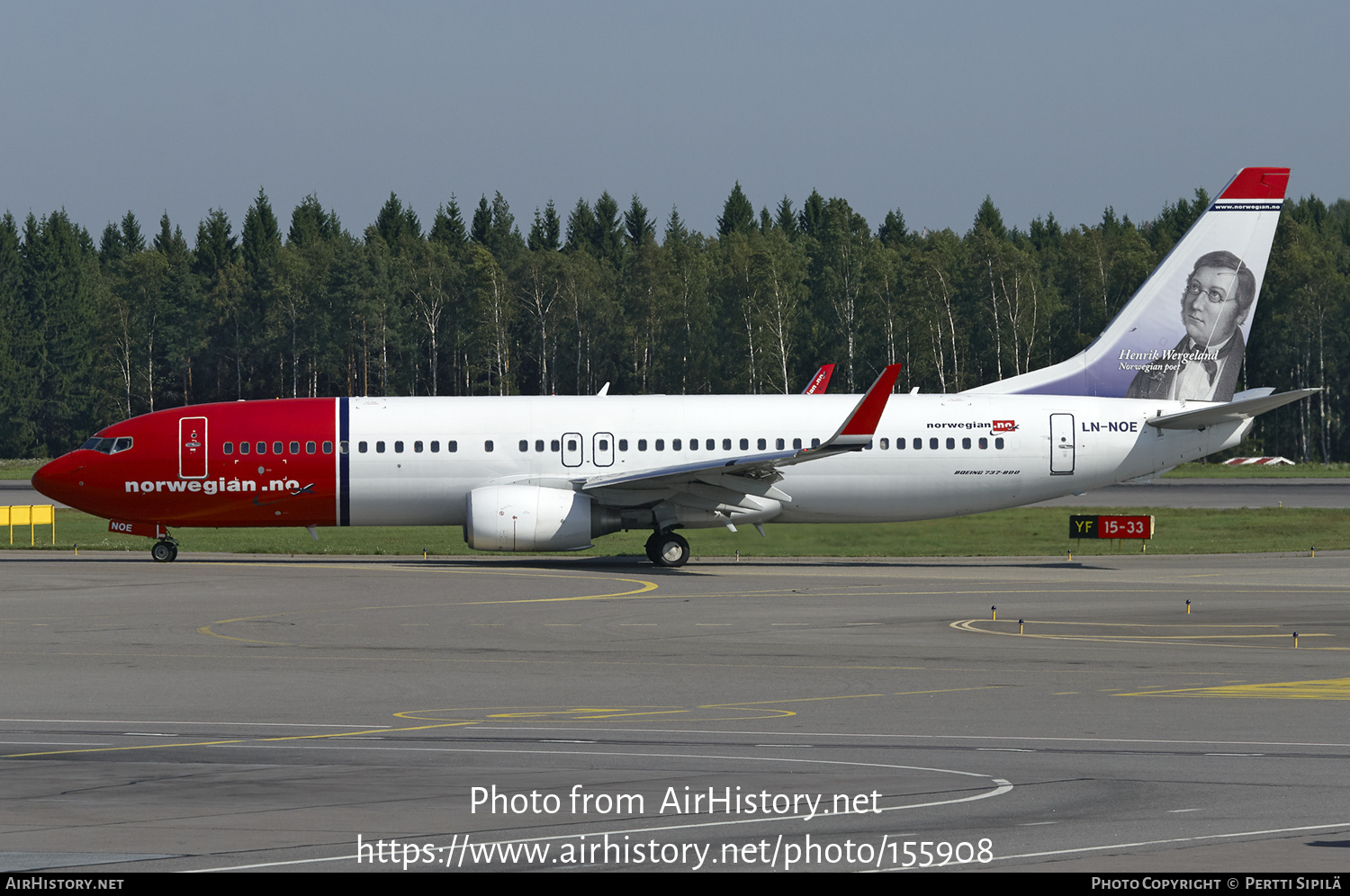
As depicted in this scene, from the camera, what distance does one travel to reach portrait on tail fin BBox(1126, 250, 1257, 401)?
122 feet

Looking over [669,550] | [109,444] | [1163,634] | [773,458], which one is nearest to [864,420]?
[773,458]

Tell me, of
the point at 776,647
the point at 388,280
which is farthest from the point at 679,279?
the point at 776,647

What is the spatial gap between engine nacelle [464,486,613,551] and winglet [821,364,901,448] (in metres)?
6.26

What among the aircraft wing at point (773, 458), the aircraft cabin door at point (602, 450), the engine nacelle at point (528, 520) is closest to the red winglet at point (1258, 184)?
the aircraft wing at point (773, 458)

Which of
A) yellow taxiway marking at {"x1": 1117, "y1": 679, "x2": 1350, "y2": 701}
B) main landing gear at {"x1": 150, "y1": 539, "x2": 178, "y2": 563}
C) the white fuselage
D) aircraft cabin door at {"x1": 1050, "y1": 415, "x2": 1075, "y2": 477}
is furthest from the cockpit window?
yellow taxiway marking at {"x1": 1117, "y1": 679, "x2": 1350, "y2": 701}

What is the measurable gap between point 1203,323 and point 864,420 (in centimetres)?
1074

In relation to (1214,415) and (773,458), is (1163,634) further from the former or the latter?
(1214,415)

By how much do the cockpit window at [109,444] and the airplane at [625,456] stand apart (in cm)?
5

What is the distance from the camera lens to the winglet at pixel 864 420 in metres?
32.6

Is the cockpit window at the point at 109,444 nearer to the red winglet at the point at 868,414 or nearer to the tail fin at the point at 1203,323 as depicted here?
the red winglet at the point at 868,414

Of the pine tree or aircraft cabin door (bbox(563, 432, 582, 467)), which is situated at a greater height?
the pine tree

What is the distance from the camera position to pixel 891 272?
106875 mm

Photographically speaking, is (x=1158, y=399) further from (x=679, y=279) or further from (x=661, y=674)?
(x=679, y=279)

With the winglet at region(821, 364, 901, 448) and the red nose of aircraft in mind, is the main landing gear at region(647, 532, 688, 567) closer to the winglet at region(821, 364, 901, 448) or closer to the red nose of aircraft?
the winglet at region(821, 364, 901, 448)
